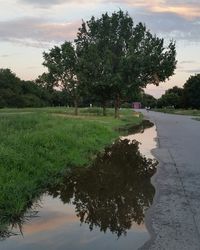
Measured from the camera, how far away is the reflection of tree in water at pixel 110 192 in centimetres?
852

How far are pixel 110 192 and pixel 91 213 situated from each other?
74.5 inches

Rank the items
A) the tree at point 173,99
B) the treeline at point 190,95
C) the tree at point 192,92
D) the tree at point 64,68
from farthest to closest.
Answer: the tree at point 173,99
the treeline at point 190,95
the tree at point 192,92
the tree at point 64,68

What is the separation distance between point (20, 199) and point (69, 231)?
1.73 m

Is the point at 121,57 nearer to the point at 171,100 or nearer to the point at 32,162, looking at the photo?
the point at 32,162

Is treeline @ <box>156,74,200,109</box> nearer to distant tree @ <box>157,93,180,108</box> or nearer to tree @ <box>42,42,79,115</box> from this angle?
distant tree @ <box>157,93,180,108</box>

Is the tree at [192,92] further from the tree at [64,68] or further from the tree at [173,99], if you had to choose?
the tree at [64,68]

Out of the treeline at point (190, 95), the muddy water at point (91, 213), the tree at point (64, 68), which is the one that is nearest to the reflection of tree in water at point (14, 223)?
the muddy water at point (91, 213)

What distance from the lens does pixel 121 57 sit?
51000mm

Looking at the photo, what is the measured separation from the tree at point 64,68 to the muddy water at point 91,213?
45.2m

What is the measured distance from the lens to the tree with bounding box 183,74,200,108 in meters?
125

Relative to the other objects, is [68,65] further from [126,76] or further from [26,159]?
[26,159]

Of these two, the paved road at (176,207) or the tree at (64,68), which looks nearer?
the paved road at (176,207)

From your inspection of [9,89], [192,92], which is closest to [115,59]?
[9,89]

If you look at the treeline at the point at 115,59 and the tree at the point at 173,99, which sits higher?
the treeline at the point at 115,59
